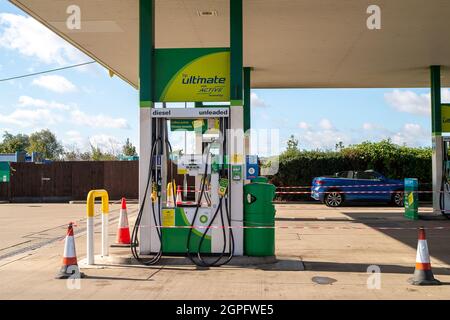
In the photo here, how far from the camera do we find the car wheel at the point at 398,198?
2148 centimetres

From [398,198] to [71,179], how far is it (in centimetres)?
1684

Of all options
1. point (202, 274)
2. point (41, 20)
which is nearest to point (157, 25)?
point (41, 20)

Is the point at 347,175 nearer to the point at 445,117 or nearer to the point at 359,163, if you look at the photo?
the point at 359,163

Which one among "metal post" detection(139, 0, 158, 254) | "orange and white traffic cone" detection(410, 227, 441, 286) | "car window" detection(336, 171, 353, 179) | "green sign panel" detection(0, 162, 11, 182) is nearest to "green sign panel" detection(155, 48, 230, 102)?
"metal post" detection(139, 0, 158, 254)

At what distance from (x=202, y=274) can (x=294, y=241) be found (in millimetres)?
4175

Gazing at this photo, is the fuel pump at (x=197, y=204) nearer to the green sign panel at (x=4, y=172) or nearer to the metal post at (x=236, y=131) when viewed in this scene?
the metal post at (x=236, y=131)

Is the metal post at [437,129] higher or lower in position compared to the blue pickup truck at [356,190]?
higher

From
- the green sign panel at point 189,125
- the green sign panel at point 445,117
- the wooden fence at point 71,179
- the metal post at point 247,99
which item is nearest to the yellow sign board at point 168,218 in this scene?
the green sign panel at point 189,125

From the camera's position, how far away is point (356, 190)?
2144 cm

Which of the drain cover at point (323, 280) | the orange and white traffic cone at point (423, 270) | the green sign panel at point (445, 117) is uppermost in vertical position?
the green sign panel at point (445, 117)

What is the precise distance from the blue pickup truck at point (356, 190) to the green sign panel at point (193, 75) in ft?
42.7

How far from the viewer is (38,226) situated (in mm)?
15219

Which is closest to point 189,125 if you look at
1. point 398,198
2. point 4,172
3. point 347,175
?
point 347,175

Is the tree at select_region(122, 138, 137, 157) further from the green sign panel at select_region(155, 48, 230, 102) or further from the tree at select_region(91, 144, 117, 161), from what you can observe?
the green sign panel at select_region(155, 48, 230, 102)
